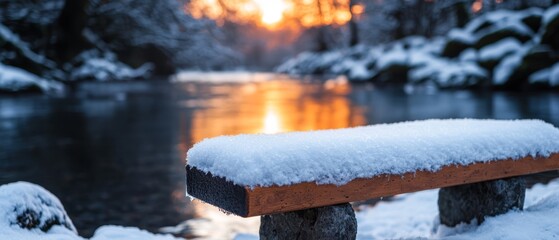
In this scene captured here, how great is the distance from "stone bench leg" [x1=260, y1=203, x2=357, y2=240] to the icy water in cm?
215

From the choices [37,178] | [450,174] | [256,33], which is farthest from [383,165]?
[256,33]

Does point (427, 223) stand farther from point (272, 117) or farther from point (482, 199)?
point (272, 117)

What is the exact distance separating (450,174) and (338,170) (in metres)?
0.83

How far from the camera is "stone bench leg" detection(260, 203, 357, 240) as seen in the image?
3.06 metres

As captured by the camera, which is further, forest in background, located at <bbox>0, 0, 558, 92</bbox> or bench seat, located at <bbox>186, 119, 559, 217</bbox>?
forest in background, located at <bbox>0, 0, 558, 92</bbox>

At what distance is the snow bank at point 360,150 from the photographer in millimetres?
2771

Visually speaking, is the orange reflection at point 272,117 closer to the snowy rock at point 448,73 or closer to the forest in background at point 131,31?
the snowy rock at point 448,73

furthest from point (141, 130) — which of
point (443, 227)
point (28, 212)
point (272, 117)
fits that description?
point (443, 227)

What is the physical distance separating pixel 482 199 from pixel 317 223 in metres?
1.36

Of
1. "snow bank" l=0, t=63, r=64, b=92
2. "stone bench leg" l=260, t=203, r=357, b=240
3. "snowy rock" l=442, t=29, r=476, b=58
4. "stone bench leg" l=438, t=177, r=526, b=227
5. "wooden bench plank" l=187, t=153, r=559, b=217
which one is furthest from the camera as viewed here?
"snowy rock" l=442, t=29, r=476, b=58

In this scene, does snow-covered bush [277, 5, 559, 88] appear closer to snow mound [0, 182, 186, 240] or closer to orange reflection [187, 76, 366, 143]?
orange reflection [187, 76, 366, 143]

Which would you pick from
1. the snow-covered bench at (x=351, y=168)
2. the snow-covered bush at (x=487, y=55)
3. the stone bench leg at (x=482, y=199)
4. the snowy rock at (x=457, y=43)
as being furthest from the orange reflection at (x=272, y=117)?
Answer: the snowy rock at (x=457, y=43)

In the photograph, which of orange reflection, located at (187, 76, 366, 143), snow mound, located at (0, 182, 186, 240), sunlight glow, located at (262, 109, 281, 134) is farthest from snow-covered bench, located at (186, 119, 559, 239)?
sunlight glow, located at (262, 109, 281, 134)

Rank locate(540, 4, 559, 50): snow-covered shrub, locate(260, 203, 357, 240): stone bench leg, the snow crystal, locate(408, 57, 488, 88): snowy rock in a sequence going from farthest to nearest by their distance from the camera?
locate(408, 57, 488, 88): snowy rock < the snow crystal < locate(540, 4, 559, 50): snow-covered shrub < locate(260, 203, 357, 240): stone bench leg
